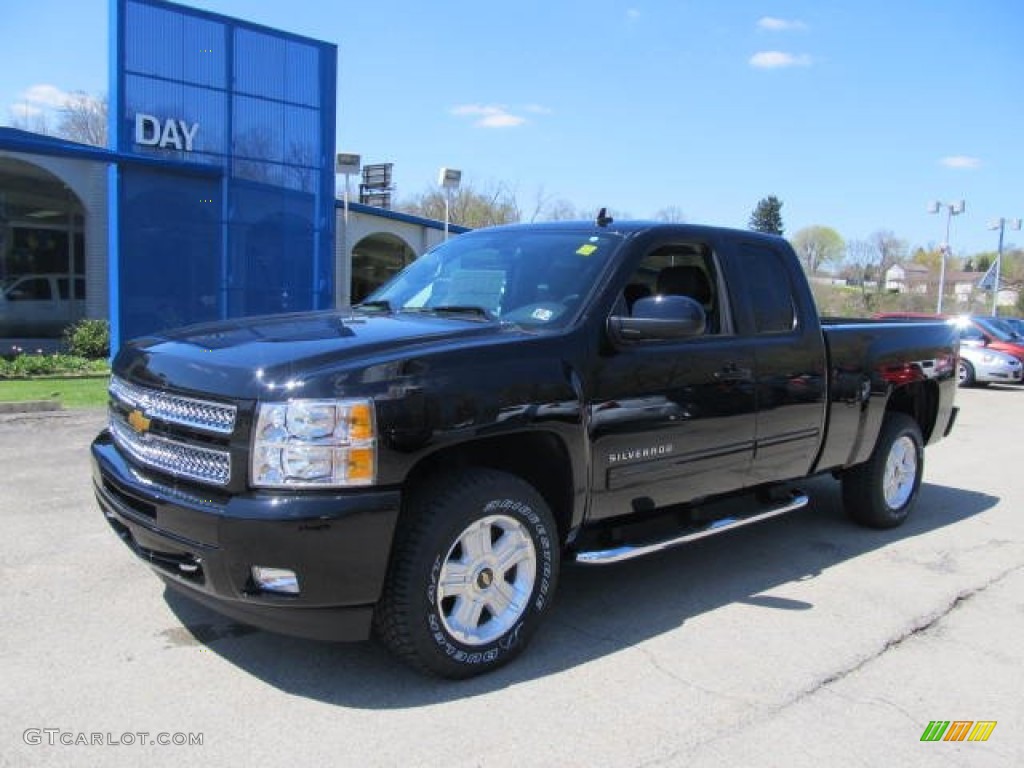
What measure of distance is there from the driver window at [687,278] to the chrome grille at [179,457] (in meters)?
2.39

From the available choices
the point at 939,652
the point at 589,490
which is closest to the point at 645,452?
the point at 589,490

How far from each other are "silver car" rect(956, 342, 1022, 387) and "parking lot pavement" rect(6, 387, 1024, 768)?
1572 cm

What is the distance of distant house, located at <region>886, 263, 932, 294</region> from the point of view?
85981 millimetres

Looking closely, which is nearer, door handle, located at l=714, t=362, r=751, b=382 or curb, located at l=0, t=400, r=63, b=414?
door handle, located at l=714, t=362, r=751, b=382

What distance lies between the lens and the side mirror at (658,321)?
12.9 feet

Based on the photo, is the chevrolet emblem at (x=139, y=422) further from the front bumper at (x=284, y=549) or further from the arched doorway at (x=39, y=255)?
the arched doorway at (x=39, y=255)

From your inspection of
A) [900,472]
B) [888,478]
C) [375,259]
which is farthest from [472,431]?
[375,259]

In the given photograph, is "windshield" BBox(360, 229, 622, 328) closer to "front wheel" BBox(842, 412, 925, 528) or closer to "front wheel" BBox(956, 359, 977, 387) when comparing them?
"front wheel" BBox(842, 412, 925, 528)

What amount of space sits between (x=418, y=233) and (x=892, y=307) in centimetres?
3924

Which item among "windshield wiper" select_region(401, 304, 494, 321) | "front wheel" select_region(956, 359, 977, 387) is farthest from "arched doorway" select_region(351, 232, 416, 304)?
"windshield wiper" select_region(401, 304, 494, 321)

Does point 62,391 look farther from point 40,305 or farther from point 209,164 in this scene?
point 40,305

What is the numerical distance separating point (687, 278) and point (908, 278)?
334 ft

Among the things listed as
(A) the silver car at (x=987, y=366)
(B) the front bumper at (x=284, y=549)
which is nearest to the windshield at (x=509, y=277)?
(B) the front bumper at (x=284, y=549)

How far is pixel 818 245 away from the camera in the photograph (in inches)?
3871
